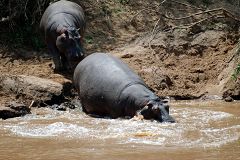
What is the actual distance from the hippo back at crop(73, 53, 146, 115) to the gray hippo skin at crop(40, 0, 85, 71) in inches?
48.9

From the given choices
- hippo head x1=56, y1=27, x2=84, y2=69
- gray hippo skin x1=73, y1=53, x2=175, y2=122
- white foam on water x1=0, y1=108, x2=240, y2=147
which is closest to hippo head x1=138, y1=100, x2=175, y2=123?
gray hippo skin x1=73, y1=53, x2=175, y2=122

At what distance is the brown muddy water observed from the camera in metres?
5.87

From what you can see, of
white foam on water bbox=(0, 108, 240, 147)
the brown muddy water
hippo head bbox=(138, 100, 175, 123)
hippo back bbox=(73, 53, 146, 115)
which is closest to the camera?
the brown muddy water

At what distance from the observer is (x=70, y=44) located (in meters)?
10.7

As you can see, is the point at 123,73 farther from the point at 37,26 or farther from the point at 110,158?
the point at 37,26

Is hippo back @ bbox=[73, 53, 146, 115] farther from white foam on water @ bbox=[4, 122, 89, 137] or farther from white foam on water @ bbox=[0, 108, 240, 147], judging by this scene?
white foam on water @ bbox=[4, 122, 89, 137]

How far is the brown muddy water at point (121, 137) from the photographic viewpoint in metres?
5.87

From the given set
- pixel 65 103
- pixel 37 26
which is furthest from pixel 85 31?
pixel 65 103

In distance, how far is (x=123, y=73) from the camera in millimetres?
8875

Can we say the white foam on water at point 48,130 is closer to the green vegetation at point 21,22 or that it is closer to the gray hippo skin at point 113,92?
the gray hippo skin at point 113,92

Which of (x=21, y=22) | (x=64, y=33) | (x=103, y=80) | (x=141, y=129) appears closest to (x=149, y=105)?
(x=141, y=129)

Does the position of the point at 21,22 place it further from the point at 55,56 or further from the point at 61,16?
the point at 55,56

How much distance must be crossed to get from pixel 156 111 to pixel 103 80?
1.37 m

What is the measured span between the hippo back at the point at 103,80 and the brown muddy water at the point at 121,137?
337 mm
